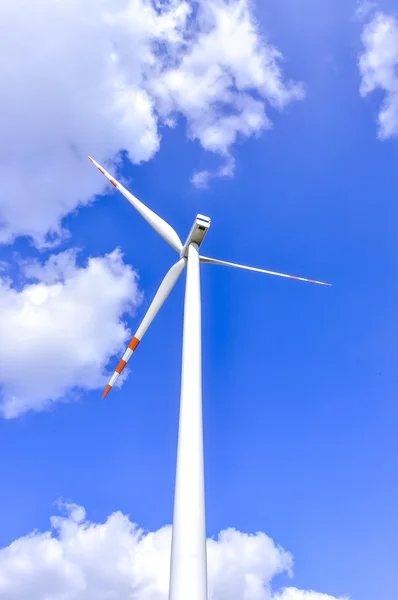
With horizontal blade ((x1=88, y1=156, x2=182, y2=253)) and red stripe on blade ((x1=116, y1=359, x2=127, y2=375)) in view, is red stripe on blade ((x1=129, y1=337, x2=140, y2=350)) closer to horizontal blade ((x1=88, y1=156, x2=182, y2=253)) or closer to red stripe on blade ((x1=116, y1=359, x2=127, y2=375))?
red stripe on blade ((x1=116, y1=359, x2=127, y2=375))

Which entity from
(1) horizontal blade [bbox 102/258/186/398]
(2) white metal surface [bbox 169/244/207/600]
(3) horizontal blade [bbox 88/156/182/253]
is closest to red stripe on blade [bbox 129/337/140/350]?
(1) horizontal blade [bbox 102/258/186/398]

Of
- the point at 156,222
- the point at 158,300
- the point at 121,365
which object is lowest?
the point at 121,365

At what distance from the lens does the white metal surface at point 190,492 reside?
1386 cm

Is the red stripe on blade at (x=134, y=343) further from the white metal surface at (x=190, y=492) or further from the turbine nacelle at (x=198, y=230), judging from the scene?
the white metal surface at (x=190, y=492)

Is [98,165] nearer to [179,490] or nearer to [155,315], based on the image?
[155,315]

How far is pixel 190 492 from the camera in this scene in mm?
15422

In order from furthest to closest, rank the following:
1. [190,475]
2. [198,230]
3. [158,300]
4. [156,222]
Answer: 1. [156,222]
2. [158,300]
3. [198,230]
4. [190,475]

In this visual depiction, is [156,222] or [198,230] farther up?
[156,222]

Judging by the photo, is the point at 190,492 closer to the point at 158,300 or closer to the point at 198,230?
the point at 158,300

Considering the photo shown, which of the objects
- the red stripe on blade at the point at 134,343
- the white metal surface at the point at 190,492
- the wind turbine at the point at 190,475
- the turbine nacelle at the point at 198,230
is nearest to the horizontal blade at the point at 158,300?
the red stripe on blade at the point at 134,343

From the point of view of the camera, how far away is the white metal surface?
13859mm

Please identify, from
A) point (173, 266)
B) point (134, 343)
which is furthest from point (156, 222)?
point (134, 343)

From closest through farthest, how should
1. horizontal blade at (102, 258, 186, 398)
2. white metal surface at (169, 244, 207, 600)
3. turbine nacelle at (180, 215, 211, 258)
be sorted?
white metal surface at (169, 244, 207, 600)
turbine nacelle at (180, 215, 211, 258)
horizontal blade at (102, 258, 186, 398)

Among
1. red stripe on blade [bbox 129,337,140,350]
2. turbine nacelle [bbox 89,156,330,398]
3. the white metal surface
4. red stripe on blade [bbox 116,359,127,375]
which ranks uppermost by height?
turbine nacelle [bbox 89,156,330,398]
